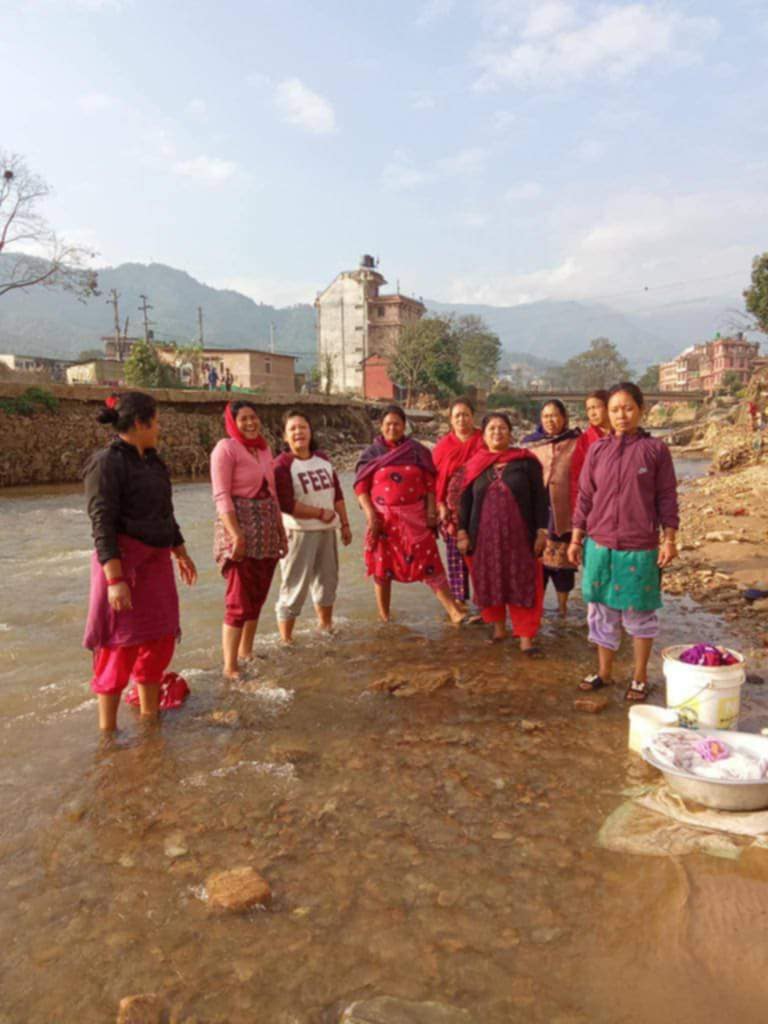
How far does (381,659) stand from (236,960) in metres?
2.67

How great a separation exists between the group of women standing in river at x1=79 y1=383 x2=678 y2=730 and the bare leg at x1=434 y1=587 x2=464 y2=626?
21 mm

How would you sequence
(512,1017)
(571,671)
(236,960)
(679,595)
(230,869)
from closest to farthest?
(512,1017) → (236,960) → (230,869) → (571,671) → (679,595)

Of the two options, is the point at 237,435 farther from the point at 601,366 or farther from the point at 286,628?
the point at 601,366

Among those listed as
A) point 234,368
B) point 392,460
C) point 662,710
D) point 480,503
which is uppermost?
point 234,368

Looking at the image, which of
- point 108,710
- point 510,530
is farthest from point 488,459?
point 108,710

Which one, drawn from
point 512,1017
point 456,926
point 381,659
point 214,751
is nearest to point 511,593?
point 381,659

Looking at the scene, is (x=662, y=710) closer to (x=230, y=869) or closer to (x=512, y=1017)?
Result: (x=512, y=1017)

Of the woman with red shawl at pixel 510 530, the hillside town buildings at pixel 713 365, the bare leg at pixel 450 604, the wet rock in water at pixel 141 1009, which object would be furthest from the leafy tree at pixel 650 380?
the wet rock in water at pixel 141 1009

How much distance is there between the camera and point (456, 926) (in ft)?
6.47

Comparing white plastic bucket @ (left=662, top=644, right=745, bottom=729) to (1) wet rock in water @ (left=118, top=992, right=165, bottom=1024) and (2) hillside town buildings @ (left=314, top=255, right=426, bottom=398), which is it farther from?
(2) hillside town buildings @ (left=314, top=255, right=426, bottom=398)

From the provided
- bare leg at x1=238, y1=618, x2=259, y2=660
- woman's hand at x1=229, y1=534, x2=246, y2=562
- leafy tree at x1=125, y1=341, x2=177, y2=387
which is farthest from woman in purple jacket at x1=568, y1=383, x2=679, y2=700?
leafy tree at x1=125, y1=341, x2=177, y2=387

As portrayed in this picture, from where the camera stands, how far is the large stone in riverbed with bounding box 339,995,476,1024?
5.32ft

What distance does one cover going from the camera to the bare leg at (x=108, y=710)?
332 centimetres

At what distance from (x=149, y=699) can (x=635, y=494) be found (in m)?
2.83
